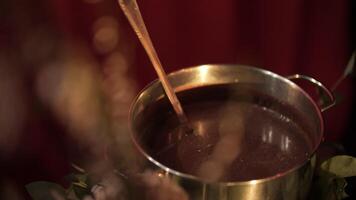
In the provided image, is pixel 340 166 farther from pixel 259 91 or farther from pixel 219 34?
pixel 219 34

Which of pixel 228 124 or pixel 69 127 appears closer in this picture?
pixel 228 124

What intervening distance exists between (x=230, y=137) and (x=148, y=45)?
16cm

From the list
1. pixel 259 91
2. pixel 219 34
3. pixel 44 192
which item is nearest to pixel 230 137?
pixel 259 91

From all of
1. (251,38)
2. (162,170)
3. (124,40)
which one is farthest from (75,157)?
(162,170)

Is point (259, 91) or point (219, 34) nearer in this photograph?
point (259, 91)

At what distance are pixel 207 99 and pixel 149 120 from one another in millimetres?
97

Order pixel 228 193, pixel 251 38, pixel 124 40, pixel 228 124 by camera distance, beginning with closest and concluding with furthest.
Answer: pixel 228 193, pixel 228 124, pixel 124 40, pixel 251 38

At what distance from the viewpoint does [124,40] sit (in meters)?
1.12

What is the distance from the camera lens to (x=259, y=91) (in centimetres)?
76

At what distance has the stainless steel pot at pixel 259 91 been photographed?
57cm

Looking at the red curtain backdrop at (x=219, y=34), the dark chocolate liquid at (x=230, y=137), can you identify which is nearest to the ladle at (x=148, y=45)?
the dark chocolate liquid at (x=230, y=137)

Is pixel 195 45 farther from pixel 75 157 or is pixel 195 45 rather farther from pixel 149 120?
Answer: pixel 149 120

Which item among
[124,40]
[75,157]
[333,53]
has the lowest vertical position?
[75,157]

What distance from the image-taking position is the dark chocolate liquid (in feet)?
2.13
